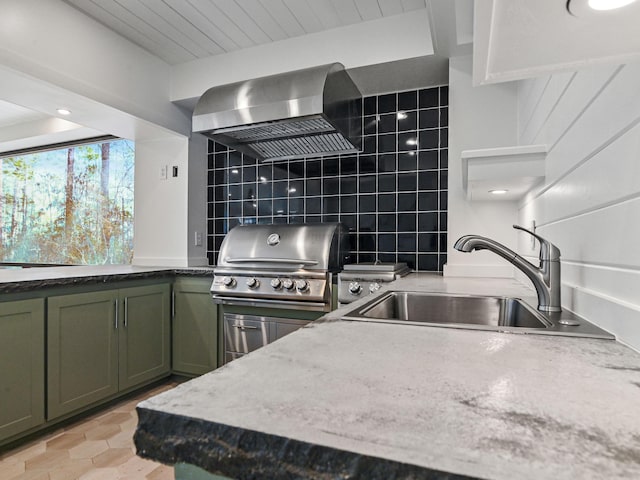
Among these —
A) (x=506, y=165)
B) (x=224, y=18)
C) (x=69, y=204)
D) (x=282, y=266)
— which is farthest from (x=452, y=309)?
(x=69, y=204)

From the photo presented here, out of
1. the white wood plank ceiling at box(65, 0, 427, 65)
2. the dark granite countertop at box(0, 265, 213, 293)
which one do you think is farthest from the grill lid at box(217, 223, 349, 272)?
the white wood plank ceiling at box(65, 0, 427, 65)

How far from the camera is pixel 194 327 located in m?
2.62

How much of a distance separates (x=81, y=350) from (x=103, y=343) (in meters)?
0.13

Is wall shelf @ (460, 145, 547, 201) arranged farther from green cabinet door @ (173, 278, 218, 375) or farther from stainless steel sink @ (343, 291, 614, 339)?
green cabinet door @ (173, 278, 218, 375)

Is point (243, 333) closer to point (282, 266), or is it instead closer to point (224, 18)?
point (282, 266)

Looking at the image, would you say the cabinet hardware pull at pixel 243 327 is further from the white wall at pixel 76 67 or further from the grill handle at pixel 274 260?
the white wall at pixel 76 67

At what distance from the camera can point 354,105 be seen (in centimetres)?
253

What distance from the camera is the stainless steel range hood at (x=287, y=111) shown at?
208 cm

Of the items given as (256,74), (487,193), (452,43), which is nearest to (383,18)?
(452,43)

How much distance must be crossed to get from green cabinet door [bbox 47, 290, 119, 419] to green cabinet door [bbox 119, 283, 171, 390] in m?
Result: 0.06

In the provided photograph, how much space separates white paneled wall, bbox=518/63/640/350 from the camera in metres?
0.66

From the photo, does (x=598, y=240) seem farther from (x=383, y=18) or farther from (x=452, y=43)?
(x=383, y=18)

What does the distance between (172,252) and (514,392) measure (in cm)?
297

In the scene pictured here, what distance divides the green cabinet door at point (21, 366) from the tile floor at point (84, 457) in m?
0.13
